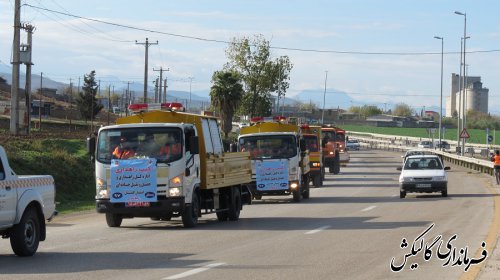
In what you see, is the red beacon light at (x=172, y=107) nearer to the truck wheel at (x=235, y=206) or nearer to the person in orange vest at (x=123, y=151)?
the person in orange vest at (x=123, y=151)

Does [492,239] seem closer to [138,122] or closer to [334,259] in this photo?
[334,259]

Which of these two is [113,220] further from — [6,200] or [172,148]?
[6,200]

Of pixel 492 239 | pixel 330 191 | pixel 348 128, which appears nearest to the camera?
pixel 492 239

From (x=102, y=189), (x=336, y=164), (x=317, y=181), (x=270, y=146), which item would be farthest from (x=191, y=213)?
(x=336, y=164)

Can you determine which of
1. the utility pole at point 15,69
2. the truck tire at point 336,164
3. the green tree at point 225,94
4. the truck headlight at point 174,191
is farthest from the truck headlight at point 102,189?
the green tree at point 225,94

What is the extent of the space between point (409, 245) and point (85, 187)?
21.5 m

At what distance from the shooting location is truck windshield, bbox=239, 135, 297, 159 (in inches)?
1241

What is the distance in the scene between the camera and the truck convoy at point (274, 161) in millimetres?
31266

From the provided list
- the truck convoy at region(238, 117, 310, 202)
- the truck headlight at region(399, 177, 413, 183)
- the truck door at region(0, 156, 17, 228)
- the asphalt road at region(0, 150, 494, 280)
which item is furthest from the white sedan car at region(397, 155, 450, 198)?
the truck door at region(0, 156, 17, 228)

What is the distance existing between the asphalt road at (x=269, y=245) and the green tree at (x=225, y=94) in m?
47.0

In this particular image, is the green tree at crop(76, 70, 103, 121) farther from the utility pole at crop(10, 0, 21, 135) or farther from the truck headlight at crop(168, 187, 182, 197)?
the truck headlight at crop(168, 187, 182, 197)

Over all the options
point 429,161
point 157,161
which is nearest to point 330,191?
point 429,161

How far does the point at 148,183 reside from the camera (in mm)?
20438

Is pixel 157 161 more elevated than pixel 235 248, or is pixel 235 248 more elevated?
pixel 157 161
